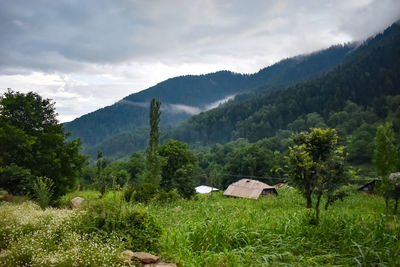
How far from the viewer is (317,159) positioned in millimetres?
11773

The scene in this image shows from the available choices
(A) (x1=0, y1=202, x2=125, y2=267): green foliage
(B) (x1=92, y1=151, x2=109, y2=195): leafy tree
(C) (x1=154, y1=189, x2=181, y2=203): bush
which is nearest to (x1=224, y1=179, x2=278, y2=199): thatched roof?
(B) (x1=92, y1=151, x2=109, y2=195): leafy tree

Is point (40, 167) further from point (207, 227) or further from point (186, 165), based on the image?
point (186, 165)

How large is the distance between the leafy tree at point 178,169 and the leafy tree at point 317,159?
2066 centimetres

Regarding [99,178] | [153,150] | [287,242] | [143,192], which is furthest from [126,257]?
[99,178]

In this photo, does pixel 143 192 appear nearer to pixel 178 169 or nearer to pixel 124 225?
pixel 124 225

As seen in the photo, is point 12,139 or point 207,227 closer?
point 207,227

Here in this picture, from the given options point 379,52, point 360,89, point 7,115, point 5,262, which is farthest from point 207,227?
point 379,52

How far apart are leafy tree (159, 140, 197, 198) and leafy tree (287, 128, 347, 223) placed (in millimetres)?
20662

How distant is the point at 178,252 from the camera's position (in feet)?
18.1

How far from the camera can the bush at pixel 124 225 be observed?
19.5 ft

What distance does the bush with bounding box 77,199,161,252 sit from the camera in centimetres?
595

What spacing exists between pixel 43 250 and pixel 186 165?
101 ft

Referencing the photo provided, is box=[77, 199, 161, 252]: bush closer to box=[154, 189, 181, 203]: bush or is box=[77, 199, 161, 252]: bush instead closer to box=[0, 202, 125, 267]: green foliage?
box=[0, 202, 125, 267]: green foliage

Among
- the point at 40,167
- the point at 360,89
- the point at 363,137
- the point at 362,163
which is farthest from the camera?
the point at 360,89
